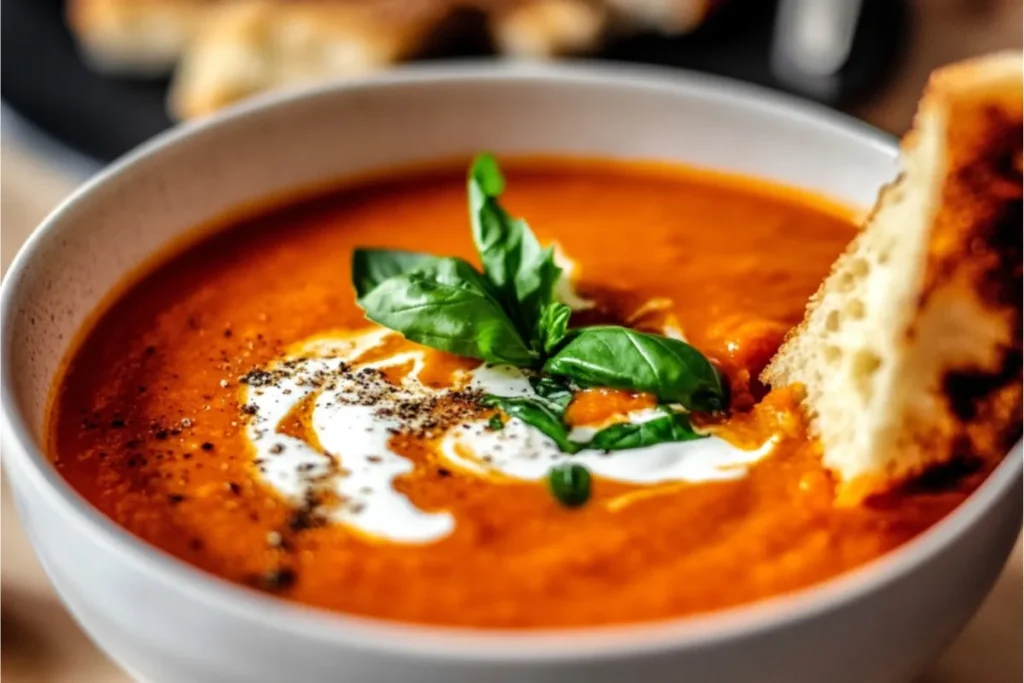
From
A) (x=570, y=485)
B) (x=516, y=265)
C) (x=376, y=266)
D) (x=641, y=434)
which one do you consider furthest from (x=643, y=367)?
(x=376, y=266)

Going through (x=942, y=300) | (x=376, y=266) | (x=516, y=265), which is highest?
(x=942, y=300)

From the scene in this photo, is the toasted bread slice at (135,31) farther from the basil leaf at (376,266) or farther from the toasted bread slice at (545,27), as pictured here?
the basil leaf at (376,266)

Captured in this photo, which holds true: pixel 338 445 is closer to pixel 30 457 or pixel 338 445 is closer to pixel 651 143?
pixel 30 457

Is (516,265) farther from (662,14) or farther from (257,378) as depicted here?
(662,14)

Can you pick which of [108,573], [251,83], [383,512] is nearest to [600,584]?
[383,512]

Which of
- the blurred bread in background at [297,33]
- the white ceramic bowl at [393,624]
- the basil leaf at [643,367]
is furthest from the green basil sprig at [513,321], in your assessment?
the blurred bread in background at [297,33]

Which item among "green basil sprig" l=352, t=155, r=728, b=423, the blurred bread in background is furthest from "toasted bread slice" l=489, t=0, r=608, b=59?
"green basil sprig" l=352, t=155, r=728, b=423
